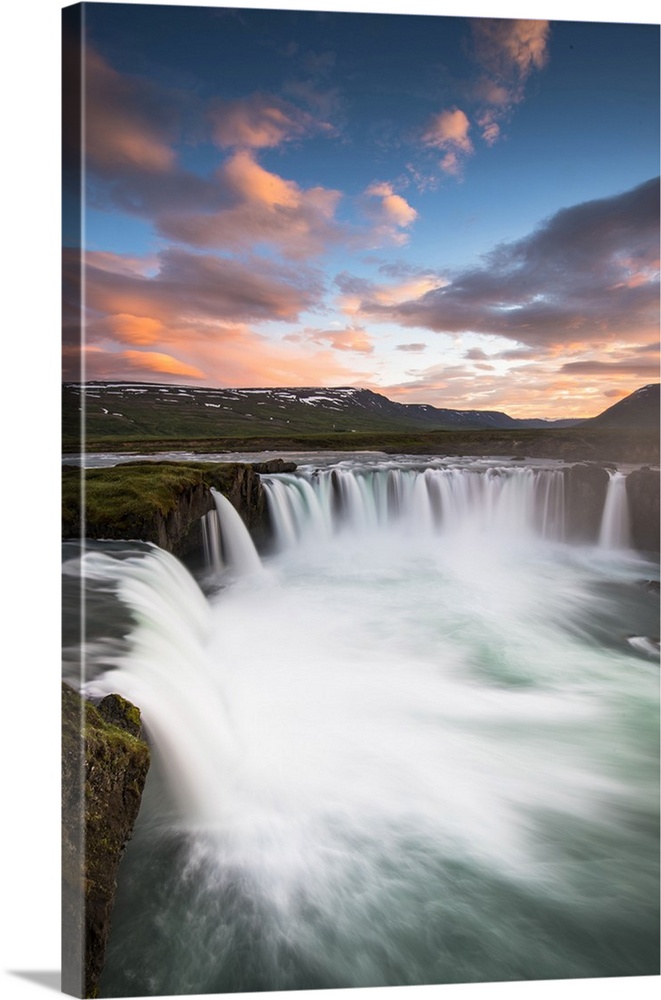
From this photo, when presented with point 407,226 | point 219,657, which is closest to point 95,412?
point 219,657

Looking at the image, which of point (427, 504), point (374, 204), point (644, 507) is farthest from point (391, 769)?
point (374, 204)

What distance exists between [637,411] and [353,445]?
5.78ft

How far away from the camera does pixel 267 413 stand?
398cm

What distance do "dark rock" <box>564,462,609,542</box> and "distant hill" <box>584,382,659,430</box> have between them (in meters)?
0.30

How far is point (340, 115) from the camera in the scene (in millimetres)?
3119

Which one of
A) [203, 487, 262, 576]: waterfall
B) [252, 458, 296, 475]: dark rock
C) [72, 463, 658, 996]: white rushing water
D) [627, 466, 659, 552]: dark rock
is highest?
[252, 458, 296, 475]: dark rock

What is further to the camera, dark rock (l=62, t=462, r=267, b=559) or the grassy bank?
the grassy bank

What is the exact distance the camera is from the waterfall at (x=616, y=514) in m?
Answer: 3.79

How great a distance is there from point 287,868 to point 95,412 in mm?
2205

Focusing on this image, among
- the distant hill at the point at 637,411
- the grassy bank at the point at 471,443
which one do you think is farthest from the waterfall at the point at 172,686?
the distant hill at the point at 637,411

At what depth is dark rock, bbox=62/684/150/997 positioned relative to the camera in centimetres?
227

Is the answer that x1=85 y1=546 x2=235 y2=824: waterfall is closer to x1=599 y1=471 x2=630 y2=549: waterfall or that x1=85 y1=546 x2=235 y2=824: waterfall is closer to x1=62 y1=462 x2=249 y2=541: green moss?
x1=62 y1=462 x2=249 y2=541: green moss

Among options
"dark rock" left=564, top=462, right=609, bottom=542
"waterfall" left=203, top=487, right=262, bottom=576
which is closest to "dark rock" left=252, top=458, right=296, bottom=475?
"waterfall" left=203, top=487, right=262, bottom=576

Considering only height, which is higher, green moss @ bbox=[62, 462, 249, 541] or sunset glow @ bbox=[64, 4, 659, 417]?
sunset glow @ bbox=[64, 4, 659, 417]
